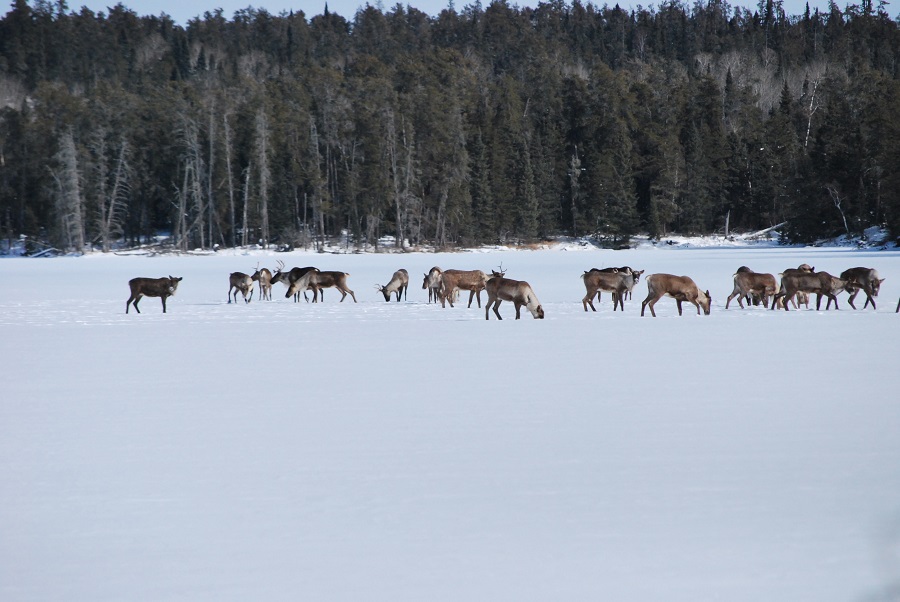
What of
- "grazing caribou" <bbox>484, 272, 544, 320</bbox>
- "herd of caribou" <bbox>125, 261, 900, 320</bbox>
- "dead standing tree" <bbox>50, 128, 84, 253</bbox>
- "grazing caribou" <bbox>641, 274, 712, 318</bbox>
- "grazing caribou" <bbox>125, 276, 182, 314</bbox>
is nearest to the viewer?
"grazing caribou" <bbox>484, 272, 544, 320</bbox>

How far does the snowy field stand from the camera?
5262 mm

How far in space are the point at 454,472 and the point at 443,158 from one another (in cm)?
7356

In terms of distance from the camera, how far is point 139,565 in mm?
5422

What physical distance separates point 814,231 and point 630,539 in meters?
72.3

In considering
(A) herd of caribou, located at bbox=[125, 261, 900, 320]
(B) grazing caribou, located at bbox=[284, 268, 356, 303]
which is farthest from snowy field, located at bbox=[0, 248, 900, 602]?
(B) grazing caribou, located at bbox=[284, 268, 356, 303]

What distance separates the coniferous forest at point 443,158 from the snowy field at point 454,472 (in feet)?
187

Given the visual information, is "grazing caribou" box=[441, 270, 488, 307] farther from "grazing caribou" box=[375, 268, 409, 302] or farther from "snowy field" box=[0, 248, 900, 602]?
"snowy field" box=[0, 248, 900, 602]

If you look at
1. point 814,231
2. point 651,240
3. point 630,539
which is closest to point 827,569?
point 630,539

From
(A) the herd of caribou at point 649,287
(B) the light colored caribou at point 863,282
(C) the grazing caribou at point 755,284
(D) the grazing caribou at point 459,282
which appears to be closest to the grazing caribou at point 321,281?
(A) the herd of caribou at point 649,287

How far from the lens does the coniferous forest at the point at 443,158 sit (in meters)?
74.8

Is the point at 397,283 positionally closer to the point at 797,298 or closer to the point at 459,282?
the point at 459,282

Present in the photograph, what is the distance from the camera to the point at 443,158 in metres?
79.7

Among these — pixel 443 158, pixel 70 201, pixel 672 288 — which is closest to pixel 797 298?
pixel 672 288

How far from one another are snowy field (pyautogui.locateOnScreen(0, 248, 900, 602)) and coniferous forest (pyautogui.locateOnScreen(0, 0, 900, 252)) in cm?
5696
